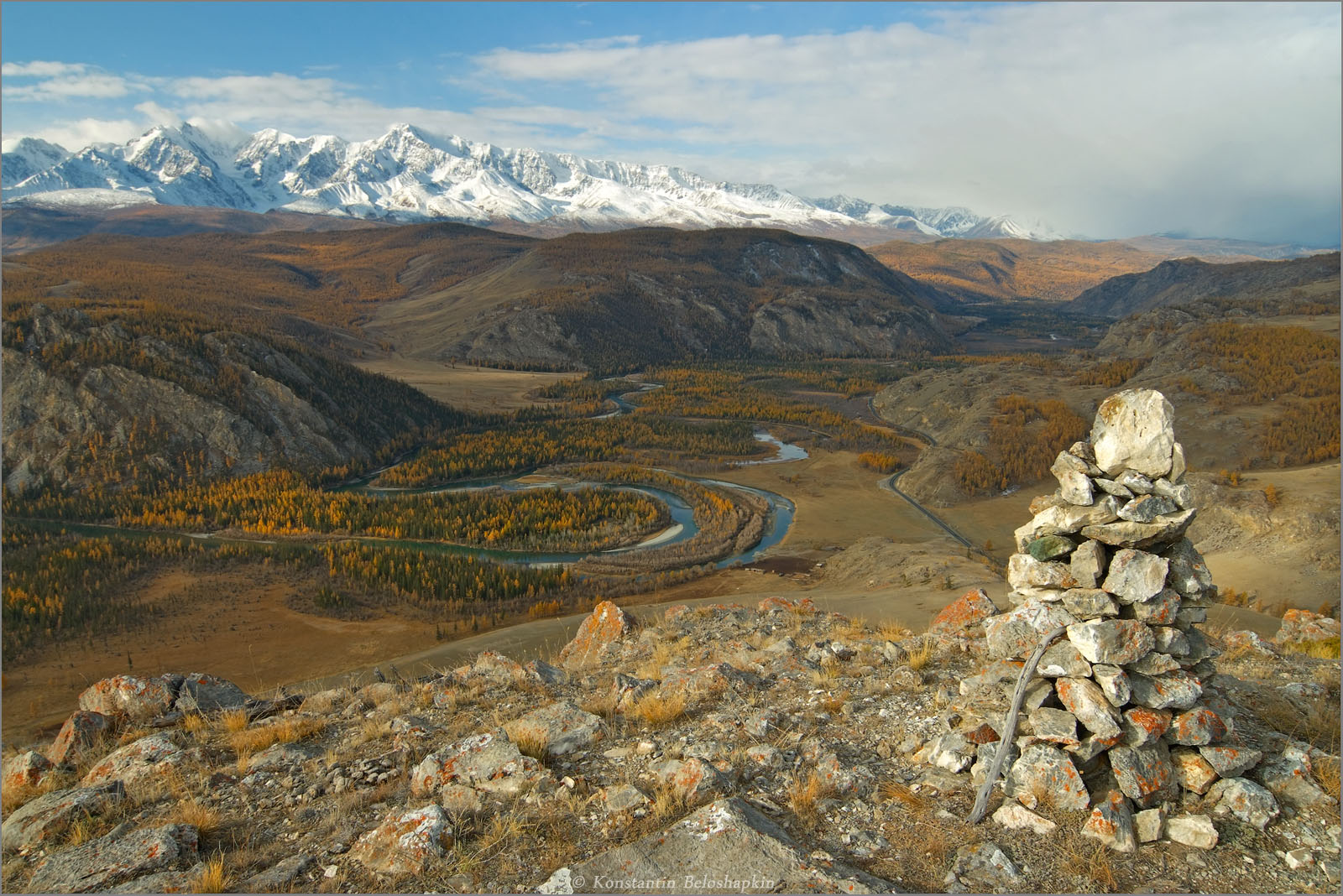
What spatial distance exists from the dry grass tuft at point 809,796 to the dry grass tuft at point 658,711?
8.30 feet

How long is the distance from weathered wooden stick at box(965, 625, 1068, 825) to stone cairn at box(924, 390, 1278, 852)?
2.1 inches

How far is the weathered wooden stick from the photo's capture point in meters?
7.76

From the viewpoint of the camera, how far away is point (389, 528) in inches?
1964

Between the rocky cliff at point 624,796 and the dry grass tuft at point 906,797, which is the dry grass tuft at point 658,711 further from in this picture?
the dry grass tuft at point 906,797

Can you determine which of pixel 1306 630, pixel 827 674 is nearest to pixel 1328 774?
pixel 827 674

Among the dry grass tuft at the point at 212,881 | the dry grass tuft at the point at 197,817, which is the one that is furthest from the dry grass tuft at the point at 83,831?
the dry grass tuft at the point at 212,881

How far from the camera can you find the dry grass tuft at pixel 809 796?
8.02m

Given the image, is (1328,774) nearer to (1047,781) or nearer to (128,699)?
(1047,781)

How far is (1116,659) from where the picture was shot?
803 cm

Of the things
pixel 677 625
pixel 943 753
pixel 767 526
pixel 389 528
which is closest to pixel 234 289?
pixel 389 528

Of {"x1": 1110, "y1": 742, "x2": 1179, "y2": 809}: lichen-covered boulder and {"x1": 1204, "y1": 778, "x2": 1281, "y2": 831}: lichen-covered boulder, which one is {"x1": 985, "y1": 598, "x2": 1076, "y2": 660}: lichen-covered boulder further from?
{"x1": 1204, "y1": 778, "x2": 1281, "y2": 831}: lichen-covered boulder

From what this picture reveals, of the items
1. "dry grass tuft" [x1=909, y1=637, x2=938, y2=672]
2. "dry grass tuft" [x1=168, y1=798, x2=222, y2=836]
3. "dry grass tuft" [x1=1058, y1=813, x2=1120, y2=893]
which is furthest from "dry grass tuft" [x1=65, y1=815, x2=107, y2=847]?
"dry grass tuft" [x1=909, y1=637, x2=938, y2=672]

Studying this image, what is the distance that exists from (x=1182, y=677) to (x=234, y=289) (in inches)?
7205

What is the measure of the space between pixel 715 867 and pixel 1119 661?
16.9 ft
